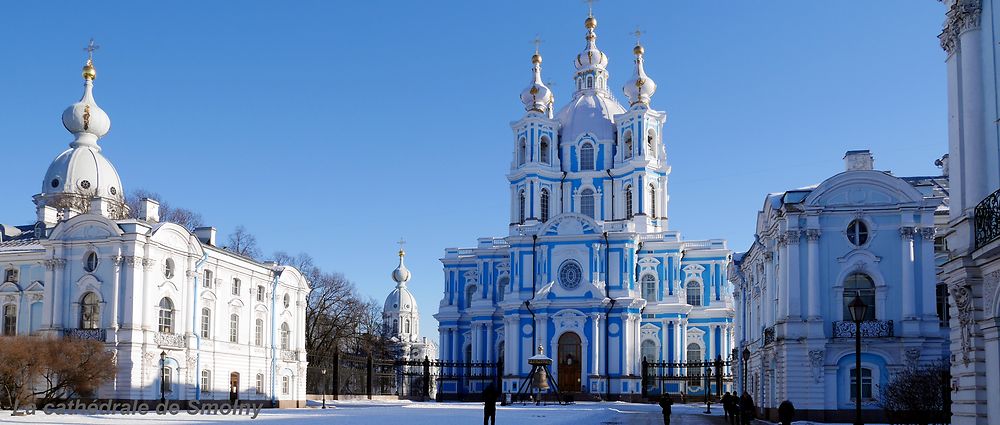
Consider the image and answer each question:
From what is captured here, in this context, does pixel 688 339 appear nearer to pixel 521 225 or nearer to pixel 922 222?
pixel 521 225

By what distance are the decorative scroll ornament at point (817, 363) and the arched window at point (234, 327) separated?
26.9 m

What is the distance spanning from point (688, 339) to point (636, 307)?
5.96 meters

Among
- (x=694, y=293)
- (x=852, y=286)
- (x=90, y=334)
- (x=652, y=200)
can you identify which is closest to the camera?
(x=852, y=286)

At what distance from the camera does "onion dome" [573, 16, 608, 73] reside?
82.8m

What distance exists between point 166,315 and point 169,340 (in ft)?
3.86

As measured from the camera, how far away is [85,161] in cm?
5847

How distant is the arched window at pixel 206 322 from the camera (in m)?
48.5

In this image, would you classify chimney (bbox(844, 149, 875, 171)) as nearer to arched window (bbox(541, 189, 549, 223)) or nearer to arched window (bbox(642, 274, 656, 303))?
arched window (bbox(642, 274, 656, 303))

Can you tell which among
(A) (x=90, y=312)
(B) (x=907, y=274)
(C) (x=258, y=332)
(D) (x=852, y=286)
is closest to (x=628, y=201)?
(C) (x=258, y=332)

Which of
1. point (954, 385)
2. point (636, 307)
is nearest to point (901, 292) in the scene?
point (954, 385)

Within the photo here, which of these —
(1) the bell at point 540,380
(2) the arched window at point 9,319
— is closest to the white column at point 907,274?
(1) the bell at point 540,380

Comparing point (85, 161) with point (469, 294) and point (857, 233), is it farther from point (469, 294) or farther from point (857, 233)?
point (857, 233)

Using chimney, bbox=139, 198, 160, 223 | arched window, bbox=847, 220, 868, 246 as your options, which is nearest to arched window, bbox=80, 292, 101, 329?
chimney, bbox=139, 198, 160, 223

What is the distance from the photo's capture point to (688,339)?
72.3 metres
